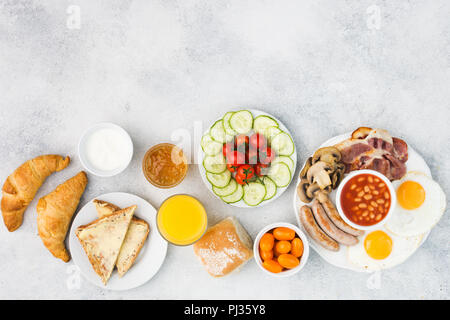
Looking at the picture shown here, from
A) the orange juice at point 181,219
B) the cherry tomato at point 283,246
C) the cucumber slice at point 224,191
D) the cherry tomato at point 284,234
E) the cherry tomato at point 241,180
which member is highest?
the cherry tomato at point 241,180

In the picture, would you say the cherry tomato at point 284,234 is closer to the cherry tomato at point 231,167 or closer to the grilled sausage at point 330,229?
the grilled sausage at point 330,229

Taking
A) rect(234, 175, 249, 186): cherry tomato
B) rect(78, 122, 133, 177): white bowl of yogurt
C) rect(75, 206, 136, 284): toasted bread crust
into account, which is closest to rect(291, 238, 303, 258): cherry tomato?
rect(234, 175, 249, 186): cherry tomato

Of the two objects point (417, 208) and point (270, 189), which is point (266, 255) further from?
point (417, 208)

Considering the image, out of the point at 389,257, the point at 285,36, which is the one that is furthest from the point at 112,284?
the point at 285,36

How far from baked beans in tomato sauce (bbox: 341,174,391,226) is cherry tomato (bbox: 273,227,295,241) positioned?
0.34 m

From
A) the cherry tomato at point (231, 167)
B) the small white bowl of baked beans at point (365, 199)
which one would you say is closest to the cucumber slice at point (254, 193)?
the cherry tomato at point (231, 167)

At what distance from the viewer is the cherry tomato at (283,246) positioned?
2.13m

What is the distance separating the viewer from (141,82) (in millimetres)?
2447

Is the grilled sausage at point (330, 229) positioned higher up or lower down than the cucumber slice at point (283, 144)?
lower down

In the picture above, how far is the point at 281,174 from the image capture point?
2.21 meters

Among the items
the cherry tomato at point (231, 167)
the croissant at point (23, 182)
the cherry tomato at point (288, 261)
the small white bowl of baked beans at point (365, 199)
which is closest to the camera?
the small white bowl of baked beans at point (365, 199)

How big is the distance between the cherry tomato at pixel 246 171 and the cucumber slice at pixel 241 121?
0.22 metres

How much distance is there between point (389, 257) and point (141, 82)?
1.94m
